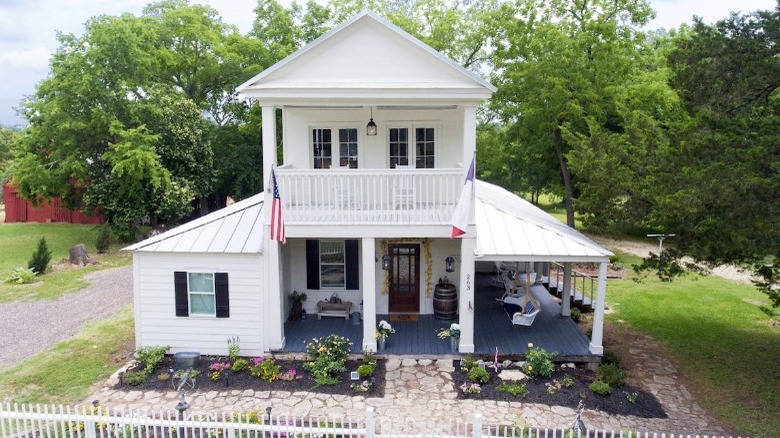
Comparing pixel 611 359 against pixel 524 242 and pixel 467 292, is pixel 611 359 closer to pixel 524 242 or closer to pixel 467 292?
pixel 524 242

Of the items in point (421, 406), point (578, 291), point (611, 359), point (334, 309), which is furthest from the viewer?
point (578, 291)

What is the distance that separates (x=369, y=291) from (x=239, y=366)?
330cm

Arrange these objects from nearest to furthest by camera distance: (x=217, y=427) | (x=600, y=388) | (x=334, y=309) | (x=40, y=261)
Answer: (x=217, y=427), (x=600, y=388), (x=334, y=309), (x=40, y=261)

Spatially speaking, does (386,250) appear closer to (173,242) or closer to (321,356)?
(321,356)

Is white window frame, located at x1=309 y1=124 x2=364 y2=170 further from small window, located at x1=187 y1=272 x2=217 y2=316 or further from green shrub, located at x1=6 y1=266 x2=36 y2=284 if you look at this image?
green shrub, located at x1=6 y1=266 x2=36 y2=284

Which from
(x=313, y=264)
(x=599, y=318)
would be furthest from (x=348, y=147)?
(x=599, y=318)

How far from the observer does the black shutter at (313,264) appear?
14188 mm

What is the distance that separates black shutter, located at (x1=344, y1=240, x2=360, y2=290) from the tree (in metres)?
11.9

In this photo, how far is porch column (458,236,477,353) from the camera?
39.0 ft

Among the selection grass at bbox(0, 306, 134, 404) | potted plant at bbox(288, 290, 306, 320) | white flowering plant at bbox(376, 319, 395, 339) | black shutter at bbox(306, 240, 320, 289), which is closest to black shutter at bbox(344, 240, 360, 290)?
black shutter at bbox(306, 240, 320, 289)

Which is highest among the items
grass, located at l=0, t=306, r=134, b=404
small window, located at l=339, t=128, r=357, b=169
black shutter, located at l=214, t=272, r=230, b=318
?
small window, located at l=339, t=128, r=357, b=169

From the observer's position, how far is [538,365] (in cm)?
1118

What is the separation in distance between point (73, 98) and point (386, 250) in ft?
61.7

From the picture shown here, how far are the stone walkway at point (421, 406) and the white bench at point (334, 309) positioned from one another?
10.8 feet
